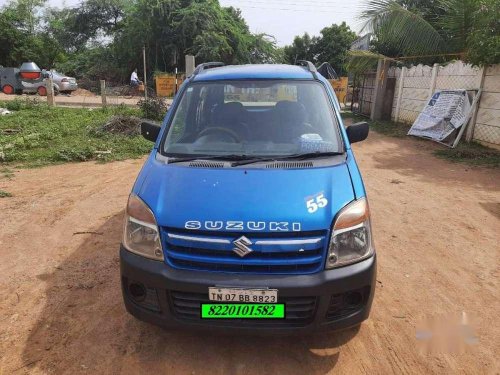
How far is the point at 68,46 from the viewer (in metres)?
36.3

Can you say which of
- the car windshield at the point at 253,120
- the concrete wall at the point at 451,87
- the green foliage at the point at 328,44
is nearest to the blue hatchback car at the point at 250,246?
the car windshield at the point at 253,120

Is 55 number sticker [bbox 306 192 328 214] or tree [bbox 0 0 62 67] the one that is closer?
55 number sticker [bbox 306 192 328 214]

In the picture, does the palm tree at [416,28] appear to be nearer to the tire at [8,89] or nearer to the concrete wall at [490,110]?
the concrete wall at [490,110]

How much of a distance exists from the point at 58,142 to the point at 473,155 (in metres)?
9.30

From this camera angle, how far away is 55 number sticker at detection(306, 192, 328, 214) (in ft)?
7.90

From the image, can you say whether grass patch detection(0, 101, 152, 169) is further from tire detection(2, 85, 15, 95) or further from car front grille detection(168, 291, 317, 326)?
tire detection(2, 85, 15, 95)

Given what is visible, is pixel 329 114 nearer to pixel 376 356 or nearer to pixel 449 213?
pixel 376 356

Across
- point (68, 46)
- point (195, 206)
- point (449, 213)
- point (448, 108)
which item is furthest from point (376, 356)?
point (68, 46)

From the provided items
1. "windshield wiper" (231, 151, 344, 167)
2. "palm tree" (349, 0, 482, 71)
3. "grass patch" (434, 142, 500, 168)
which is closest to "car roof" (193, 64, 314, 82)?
"windshield wiper" (231, 151, 344, 167)

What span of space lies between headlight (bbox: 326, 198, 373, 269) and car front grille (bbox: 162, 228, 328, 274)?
0.25 ft

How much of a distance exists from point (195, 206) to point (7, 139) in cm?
861

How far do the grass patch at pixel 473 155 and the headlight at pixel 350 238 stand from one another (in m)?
6.79

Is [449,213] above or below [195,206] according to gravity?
below

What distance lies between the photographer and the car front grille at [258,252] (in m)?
2.31
